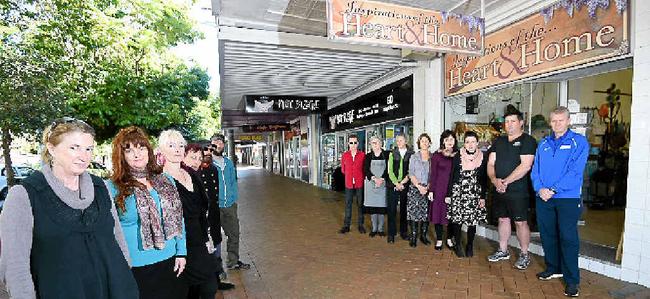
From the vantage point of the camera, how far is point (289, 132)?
18828mm

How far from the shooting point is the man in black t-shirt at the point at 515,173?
392cm

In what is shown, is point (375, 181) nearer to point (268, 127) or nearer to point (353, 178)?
point (353, 178)

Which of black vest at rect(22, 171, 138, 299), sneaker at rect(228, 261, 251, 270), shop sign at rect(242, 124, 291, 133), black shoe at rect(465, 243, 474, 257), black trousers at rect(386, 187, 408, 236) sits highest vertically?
shop sign at rect(242, 124, 291, 133)

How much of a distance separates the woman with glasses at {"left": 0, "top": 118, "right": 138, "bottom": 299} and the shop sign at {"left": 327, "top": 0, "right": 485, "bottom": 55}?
7.47ft

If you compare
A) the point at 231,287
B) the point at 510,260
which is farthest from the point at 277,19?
the point at 510,260

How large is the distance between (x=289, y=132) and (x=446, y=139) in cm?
1464

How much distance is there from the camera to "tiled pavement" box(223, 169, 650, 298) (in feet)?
11.3

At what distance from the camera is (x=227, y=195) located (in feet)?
13.1

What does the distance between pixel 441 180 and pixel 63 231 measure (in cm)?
418

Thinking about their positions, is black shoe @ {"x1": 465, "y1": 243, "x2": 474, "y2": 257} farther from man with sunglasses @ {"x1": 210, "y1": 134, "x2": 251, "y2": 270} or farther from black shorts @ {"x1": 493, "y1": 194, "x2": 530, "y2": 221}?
man with sunglasses @ {"x1": 210, "y1": 134, "x2": 251, "y2": 270}

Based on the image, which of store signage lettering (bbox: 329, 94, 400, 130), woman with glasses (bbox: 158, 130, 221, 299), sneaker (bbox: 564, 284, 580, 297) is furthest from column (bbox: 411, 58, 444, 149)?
woman with glasses (bbox: 158, 130, 221, 299)

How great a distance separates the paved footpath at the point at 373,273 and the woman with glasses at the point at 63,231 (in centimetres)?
205

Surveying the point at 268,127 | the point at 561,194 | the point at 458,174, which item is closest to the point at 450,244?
the point at 458,174

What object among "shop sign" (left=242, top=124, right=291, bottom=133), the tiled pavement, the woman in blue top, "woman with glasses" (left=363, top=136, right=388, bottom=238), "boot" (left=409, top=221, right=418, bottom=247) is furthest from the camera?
"shop sign" (left=242, top=124, right=291, bottom=133)
